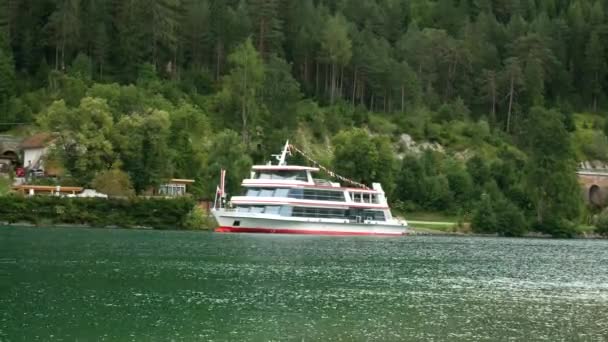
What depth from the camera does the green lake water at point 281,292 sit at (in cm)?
3291

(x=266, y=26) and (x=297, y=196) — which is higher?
(x=266, y=26)

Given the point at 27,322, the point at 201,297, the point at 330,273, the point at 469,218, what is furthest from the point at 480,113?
the point at 27,322

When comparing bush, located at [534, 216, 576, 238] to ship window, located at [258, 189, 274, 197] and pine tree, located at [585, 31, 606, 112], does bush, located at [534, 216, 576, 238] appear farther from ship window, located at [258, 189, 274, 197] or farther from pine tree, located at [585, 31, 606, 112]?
pine tree, located at [585, 31, 606, 112]

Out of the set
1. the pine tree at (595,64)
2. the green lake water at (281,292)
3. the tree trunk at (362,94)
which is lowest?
the green lake water at (281,292)

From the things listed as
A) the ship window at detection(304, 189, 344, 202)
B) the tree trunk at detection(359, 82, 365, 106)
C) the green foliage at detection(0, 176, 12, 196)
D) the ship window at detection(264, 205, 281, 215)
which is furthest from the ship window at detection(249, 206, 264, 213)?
the tree trunk at detection(359, 82, 365, 106)

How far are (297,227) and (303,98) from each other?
106 ft

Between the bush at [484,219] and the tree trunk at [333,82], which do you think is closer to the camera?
the bush at [484,219]

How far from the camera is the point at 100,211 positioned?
284 feet

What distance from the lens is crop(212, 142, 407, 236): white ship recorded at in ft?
301

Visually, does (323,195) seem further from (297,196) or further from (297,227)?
(297,227)

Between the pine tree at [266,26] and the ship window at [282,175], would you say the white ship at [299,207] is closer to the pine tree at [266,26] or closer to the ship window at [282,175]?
the ship window at [282,175]

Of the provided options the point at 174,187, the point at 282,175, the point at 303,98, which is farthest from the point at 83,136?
the point at 303,98

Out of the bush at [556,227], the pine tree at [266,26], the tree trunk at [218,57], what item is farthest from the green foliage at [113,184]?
the bush at [556,227]

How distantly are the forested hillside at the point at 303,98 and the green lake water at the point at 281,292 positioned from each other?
26322mm
